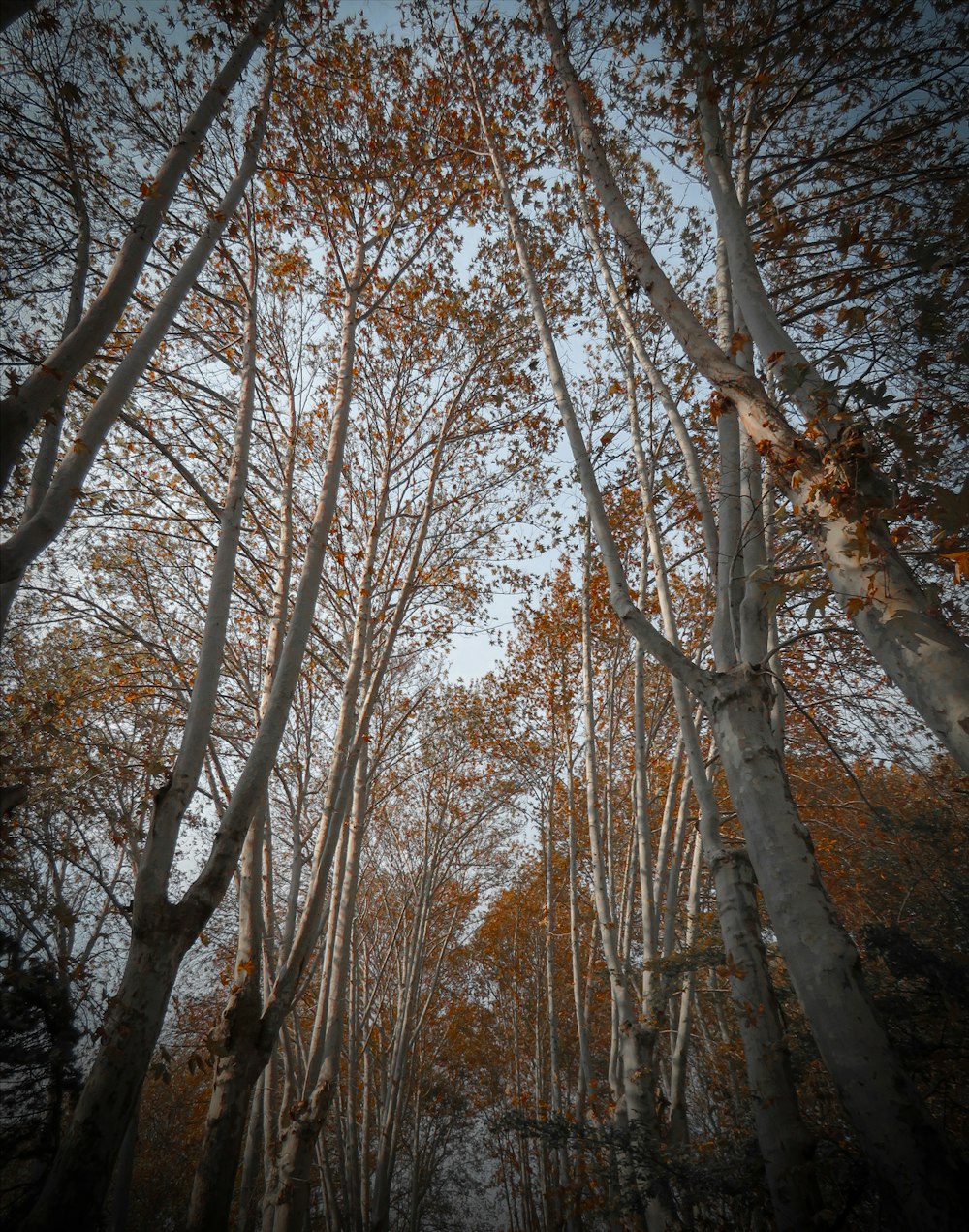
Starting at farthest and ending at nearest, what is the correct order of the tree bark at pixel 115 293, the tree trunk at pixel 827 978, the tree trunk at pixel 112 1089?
1. the tree trunk at pixel 112 1089
2. the tree bark at pixel 115 293
3. the tree trunk at pixel 827 978

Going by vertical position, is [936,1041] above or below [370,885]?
below

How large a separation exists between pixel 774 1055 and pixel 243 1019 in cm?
294

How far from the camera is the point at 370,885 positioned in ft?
41.8

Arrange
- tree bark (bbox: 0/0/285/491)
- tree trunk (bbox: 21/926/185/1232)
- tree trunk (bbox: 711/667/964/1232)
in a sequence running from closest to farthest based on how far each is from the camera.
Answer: tree trunk (bbox: 711/667/964/1232), tree bark (bbox: 0/0/285/491), tree trunk (bbox: 21/926/185/1232)

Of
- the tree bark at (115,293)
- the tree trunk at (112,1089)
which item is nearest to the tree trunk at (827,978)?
the tree trunk at (112,1089)

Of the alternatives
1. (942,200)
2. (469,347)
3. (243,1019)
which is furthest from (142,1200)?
(942,200)

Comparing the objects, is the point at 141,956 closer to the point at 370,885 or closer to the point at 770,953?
the point at 770,953

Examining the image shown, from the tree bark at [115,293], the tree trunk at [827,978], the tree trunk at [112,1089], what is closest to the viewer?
the tree trunk at [827,978]

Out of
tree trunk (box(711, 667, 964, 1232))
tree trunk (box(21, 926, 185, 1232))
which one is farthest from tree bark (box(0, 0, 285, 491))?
tree trunk (box(711, 667, 964, 1232))

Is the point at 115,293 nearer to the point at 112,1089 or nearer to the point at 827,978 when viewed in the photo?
the point at 112,1089

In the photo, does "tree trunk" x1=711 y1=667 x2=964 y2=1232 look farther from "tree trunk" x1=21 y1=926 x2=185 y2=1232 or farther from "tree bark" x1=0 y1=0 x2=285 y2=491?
"tree bark" x1=0 y1=0 x2=285 y2=491

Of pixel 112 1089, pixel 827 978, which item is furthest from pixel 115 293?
pixel 827 978

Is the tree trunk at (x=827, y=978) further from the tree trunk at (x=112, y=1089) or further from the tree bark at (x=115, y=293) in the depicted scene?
the tree bark at (x=115, y=293)

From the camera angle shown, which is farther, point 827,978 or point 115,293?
point 115,293
